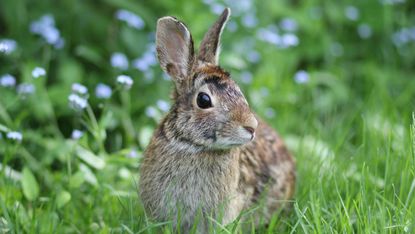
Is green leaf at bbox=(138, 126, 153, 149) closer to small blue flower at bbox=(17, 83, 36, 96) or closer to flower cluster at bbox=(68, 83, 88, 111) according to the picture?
flower cluster at bbox=(68, 83, 88, 111)

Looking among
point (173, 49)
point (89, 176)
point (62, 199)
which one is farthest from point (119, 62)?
point (62, 199)

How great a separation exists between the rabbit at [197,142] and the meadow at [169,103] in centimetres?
17

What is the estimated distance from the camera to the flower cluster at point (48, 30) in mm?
5480

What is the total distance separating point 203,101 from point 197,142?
0.22 meters

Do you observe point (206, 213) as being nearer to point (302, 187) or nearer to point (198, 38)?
point (302, 187)

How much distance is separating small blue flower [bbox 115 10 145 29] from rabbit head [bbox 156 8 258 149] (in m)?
1.54

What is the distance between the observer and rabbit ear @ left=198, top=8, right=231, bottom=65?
13.9ft

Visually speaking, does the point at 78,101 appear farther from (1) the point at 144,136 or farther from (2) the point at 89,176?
(1) the point at 144,136

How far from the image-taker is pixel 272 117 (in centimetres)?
594

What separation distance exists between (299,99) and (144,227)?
2.99 m

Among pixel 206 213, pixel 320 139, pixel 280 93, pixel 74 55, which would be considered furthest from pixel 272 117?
pixel 206 213

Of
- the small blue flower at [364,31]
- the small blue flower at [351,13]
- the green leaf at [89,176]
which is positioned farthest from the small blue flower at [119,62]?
the small blue flower at [364,31]

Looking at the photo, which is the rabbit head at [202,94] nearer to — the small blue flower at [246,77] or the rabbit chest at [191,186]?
the rabbit chest at [191,186]

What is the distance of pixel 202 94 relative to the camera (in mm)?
3885
